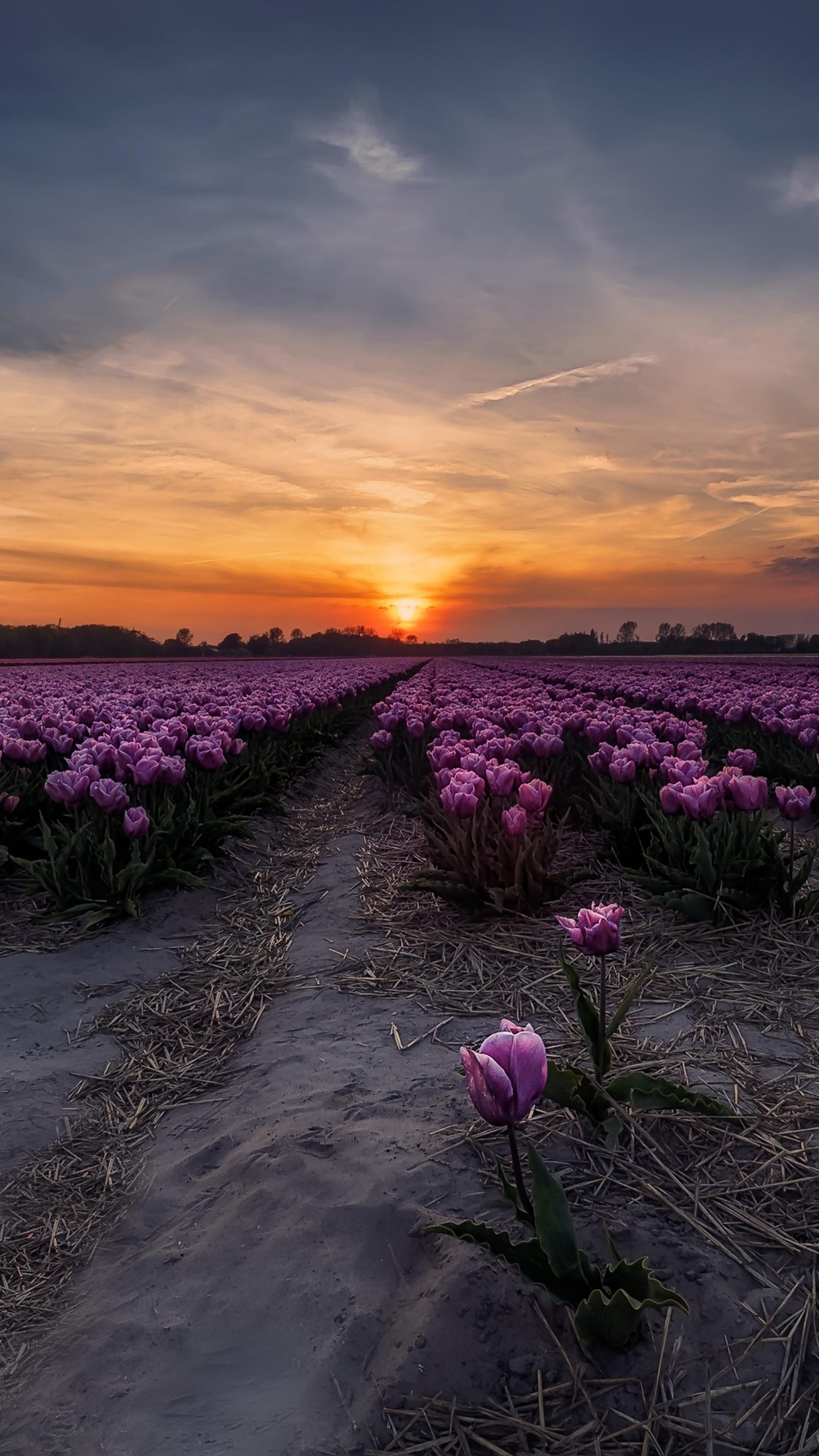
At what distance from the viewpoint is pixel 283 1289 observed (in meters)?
2.03

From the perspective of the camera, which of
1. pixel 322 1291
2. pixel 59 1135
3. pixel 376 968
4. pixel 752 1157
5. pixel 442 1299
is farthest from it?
pixel 376 968

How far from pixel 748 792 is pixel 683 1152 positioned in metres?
2.35

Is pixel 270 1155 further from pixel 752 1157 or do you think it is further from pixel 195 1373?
pixel 752 1157

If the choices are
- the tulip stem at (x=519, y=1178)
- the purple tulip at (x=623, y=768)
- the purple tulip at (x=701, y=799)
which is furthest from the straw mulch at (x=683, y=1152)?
the purple tulip at (x=623, y=768)

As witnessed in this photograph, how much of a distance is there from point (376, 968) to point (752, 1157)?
2.07 meters

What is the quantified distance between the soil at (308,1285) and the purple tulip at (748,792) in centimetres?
150

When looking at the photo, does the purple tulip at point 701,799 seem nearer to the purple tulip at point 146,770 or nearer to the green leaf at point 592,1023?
the green leaf at point 592,1023

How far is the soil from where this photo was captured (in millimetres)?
1719

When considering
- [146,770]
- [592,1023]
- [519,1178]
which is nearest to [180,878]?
[146,770]

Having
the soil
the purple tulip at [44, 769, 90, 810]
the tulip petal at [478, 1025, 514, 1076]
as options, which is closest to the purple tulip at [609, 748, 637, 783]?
the soil

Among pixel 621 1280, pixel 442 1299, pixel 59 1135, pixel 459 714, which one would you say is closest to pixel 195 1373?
pixel 442 1299

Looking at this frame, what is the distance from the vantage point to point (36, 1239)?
8.02ft

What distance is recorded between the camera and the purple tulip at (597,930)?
2438 millimetres

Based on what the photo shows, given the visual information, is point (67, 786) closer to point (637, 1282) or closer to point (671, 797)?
point (671, 797)
